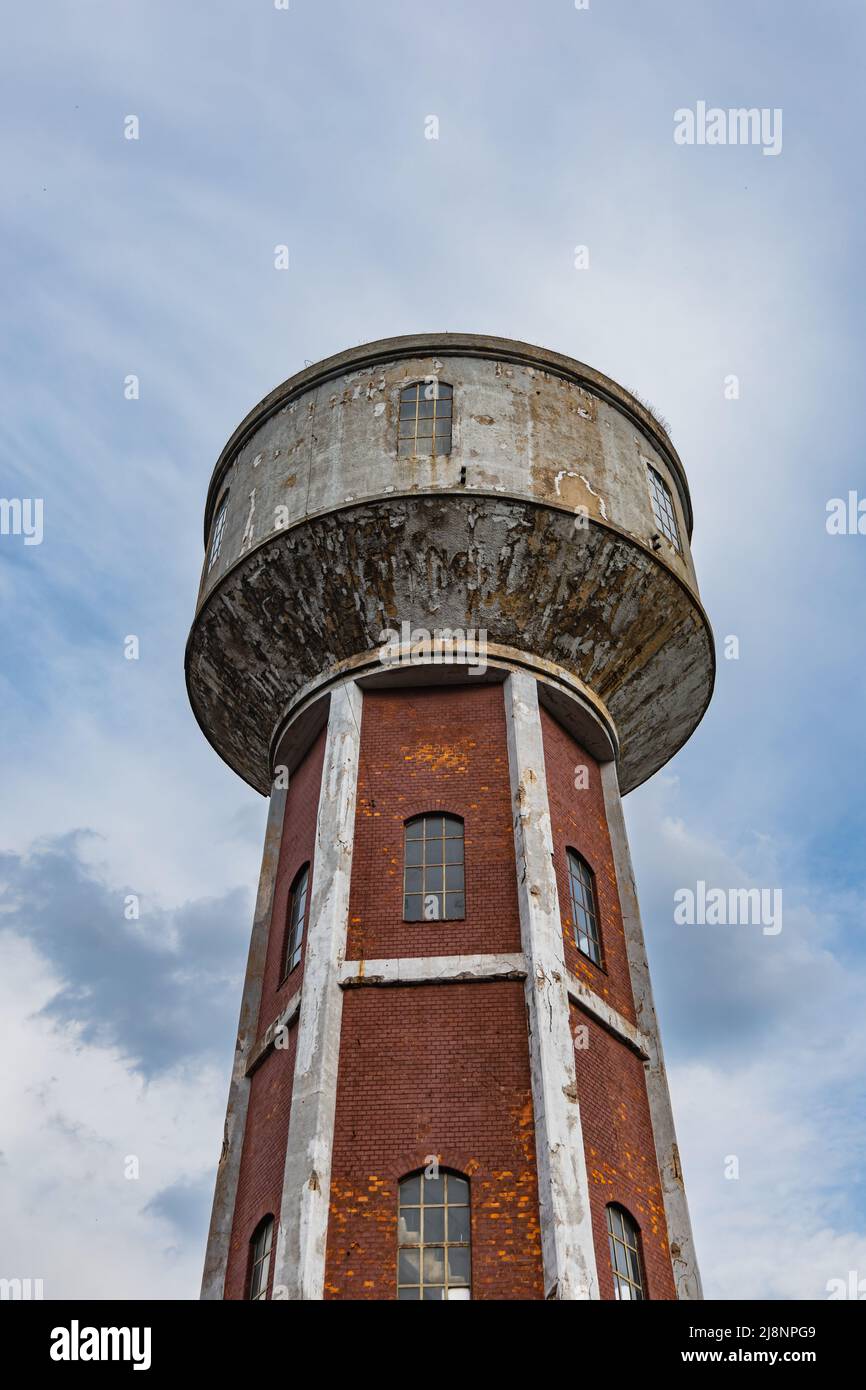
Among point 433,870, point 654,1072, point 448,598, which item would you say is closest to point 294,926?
point 433,870

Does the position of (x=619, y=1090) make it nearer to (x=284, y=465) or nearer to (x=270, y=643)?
(x=270, y=643)

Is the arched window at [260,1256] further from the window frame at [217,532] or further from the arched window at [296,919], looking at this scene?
the window frame at [217,532]

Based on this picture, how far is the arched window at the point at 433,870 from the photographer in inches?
506

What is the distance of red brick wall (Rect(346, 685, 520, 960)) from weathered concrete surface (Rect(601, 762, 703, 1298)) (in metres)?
2.06

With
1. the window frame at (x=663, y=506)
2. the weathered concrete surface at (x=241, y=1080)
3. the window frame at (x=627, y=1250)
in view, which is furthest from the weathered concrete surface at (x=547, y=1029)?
the weathered concrete surface at (x=241, y=1080)

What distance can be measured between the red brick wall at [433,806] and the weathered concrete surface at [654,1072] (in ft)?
6.75

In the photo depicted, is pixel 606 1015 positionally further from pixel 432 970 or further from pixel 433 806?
pixel 433 806

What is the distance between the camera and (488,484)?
1420cm

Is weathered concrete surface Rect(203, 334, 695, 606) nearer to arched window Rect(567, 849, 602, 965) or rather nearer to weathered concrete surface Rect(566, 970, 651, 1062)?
arched window Rect(567, 849, 602, 965)

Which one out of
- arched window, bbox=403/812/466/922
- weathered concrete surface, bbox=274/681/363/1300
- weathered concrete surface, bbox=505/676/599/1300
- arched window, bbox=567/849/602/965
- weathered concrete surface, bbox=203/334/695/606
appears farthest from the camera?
weathered concrete surface, bbox=203/334/695/606

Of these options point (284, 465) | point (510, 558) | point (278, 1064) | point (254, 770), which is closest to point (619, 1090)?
point (278, 1064)

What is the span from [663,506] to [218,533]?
5.72 m

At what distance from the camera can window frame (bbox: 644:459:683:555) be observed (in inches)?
628

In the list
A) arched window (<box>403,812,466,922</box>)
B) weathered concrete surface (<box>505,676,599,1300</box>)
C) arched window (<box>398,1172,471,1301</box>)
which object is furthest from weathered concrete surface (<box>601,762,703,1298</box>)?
arched window (<box>398,1172,471,1301</box>)
